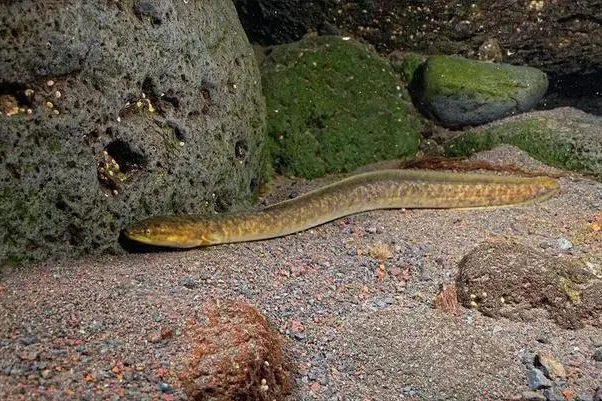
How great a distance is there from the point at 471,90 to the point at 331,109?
153 centimetres

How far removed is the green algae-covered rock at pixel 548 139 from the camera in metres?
5.67

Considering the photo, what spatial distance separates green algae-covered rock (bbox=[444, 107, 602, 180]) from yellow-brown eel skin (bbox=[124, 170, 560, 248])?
0.67 m

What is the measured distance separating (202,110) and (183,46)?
491 mm

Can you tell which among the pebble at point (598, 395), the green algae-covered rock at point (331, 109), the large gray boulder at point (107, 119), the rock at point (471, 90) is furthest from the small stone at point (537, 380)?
the rock at point (471, 90)

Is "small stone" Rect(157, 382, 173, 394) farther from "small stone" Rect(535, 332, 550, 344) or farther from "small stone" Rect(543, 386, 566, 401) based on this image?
"small stone" Rect(535, 332, 550, 344)

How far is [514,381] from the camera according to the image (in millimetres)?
3248

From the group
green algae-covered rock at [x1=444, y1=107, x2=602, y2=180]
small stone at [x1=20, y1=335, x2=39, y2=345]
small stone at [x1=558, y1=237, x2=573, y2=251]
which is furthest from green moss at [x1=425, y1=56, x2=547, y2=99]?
small stone at [x1=20, y1=335, x2=39, y2=345]

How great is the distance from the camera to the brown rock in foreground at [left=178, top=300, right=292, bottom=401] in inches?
103

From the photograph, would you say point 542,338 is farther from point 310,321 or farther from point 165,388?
point 165,388

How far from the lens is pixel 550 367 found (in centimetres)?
330

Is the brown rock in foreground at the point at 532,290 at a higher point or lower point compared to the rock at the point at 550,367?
higher

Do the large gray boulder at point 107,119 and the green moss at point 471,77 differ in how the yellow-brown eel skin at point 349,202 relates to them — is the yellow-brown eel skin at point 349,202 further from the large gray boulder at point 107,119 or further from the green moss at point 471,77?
the green moss at point 471,77

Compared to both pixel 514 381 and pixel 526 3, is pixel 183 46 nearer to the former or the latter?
pixel 514 381

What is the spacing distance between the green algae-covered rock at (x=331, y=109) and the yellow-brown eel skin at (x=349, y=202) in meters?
1.24
